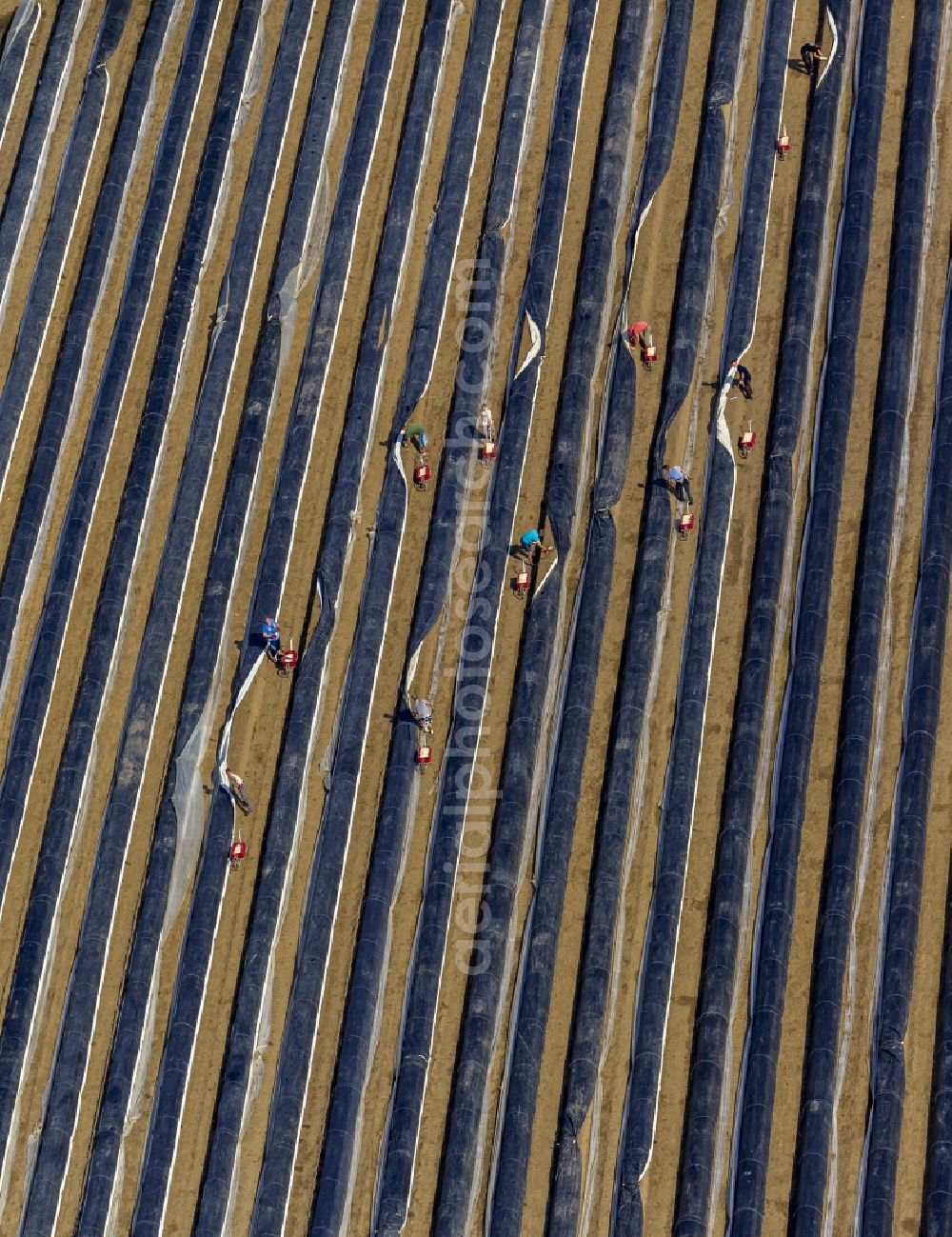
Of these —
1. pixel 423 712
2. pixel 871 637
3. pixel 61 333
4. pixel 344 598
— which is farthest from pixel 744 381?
pixel 61 333

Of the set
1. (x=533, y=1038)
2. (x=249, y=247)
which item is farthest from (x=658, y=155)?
(x=533, y=1038)

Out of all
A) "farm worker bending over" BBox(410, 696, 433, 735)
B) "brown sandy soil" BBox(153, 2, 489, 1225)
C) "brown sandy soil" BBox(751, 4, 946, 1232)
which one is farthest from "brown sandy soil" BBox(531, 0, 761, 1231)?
"brown sandy soil" BBox(153, 2, 489, 1225)

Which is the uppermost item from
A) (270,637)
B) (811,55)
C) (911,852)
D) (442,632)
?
(811,55)

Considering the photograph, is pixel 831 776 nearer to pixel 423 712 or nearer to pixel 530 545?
pixel 530 545

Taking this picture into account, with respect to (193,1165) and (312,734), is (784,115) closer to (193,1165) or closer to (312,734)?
(312,734)

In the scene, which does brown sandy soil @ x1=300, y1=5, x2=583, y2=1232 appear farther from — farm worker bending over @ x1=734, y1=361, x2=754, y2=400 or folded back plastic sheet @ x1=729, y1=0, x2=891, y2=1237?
folded back plastic sheet @ x1=729, y1=0, x2=891, y2=1237

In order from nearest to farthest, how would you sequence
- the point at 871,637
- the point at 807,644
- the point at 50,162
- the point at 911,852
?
A: the point at 911,852, the point at 871,637, the point at 807,644, the point at 50,162
